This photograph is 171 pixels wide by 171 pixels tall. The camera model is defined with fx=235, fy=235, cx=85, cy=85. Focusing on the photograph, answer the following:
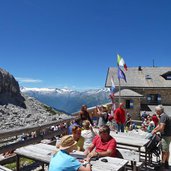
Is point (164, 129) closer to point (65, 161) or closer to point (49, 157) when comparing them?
point (49, 157)

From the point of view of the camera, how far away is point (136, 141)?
20.5 ft

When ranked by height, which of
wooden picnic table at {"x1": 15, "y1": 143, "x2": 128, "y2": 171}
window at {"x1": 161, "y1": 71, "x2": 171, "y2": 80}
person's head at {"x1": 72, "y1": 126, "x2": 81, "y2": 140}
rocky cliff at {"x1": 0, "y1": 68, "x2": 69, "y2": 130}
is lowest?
rocky cliff at {"x1": 0, "y1": 68, "x2": 69, "y2": 130}

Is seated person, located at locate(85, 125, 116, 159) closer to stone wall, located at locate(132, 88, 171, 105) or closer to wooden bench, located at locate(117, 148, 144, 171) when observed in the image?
wooden bench, located at locate(117, 148, 144, 171)

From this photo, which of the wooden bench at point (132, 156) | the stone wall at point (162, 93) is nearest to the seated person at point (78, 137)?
the wooden bench at point (132, 156)

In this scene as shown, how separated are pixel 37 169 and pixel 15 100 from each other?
4288 cm

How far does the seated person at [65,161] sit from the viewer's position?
334 cm

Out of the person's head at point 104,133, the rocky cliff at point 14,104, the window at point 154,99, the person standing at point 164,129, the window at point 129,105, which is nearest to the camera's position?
the person's head at point 104,133

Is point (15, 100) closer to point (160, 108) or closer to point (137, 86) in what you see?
point (137, 86)

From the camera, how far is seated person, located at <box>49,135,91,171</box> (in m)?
3.34

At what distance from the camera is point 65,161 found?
3346 millimetres

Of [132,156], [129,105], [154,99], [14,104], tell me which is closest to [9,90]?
[14,104]

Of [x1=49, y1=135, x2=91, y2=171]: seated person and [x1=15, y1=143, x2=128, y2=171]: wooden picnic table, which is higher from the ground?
[x1=49, y1=135, x2=91, y2=171]: seated person

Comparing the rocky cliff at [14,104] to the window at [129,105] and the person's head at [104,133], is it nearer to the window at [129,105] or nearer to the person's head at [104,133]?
the window at [129,105]

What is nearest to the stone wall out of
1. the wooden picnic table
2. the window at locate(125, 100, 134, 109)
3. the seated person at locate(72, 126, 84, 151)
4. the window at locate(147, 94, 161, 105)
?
the window at locate(147, 94, 161, 105)
